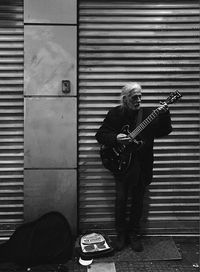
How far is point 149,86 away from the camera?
5367 millimetres

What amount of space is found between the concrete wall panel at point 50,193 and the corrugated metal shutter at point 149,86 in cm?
22

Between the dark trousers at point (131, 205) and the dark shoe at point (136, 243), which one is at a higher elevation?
the dark trousers at point (131, 205)

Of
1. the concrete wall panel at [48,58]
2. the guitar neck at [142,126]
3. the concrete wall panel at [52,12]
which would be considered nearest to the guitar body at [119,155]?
the guitar neck at [142,126]

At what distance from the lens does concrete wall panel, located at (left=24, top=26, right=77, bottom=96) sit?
201 inches

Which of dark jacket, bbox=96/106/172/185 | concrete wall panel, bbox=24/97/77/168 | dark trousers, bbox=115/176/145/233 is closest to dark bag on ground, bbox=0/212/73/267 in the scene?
dark trousers, bbox=115/176/145/233

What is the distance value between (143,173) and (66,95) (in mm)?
1767

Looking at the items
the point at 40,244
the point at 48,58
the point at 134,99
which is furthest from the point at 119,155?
the point at 48,58

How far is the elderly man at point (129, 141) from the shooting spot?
468cm

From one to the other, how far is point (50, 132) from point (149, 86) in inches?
72.3

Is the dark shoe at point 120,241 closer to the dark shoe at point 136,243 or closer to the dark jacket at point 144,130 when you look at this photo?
the dark shoe at point 136,243

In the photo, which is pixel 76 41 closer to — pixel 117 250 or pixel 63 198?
pixel 63 198

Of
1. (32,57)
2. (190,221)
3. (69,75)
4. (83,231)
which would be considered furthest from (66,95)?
(190,221)

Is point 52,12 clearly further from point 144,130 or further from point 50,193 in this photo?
point 50,193

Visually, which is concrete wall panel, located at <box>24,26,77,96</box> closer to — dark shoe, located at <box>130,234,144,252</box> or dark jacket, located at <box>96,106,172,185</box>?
dark jacket, located at <box>96,106,172,185</box>
